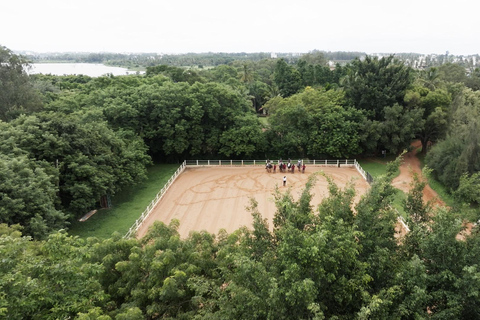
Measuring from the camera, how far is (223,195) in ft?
75.3

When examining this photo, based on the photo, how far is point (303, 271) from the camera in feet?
21.3

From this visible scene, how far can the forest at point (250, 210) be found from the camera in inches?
261

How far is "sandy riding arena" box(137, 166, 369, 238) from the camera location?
19.1 m

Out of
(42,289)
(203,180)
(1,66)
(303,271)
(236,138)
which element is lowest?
(203,180)

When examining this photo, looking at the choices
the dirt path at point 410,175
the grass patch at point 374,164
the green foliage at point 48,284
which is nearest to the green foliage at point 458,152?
the dirt path at point 410,175

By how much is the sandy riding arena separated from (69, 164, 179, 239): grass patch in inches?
45.7

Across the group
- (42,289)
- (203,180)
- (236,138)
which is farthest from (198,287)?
(236,138)

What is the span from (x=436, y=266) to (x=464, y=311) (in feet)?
3.28

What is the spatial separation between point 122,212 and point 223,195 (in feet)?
23.2

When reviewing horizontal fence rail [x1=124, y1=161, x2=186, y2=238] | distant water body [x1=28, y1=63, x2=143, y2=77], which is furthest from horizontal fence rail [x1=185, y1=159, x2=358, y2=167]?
distant water body [x1=28, y1=63, x2=143, y2=77]

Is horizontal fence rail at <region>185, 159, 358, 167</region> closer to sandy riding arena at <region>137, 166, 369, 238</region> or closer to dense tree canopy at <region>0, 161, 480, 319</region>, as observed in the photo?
sandy riding arena at <region>137, 166, 369, 238</region>

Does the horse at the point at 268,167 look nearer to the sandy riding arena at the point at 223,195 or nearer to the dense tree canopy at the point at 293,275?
the sandy riding arena at the point at 223,195

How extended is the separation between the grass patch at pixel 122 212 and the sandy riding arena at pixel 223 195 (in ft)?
3.81

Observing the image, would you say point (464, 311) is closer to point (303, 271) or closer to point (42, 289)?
point (303, 271)
